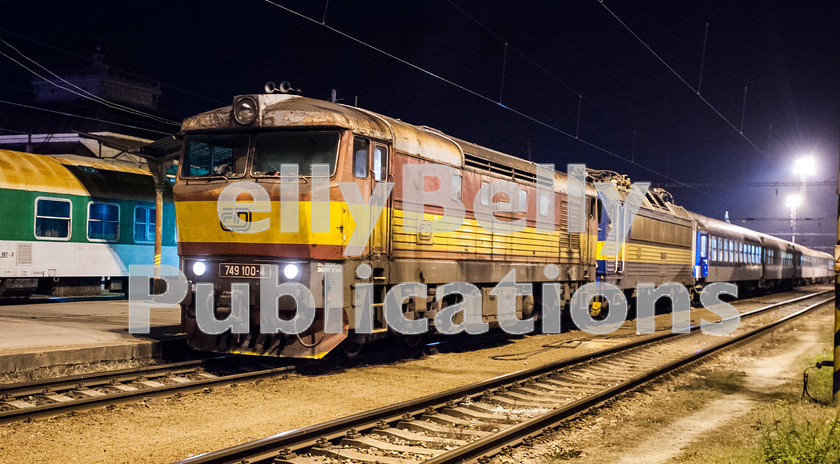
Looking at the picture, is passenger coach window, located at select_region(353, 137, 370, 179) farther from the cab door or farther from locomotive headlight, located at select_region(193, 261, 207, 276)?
the cab door

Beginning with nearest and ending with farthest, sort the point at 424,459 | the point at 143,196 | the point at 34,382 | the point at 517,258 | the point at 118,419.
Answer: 1. the point at 424,459
2. the point at 118,419
3. the point at 34,382
4. the point at 517,258
5. the point at 143,196

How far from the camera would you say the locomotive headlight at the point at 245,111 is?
10.5 m

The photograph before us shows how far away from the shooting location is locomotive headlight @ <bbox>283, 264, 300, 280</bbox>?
33.0 ft

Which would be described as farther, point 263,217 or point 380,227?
point 380,227

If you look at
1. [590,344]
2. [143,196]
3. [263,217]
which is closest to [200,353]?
[263,217]

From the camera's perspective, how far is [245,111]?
1059cm

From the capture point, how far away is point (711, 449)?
7258 mm

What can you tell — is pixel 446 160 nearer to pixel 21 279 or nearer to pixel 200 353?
pixel 200 353

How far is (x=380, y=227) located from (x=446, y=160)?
2.33m

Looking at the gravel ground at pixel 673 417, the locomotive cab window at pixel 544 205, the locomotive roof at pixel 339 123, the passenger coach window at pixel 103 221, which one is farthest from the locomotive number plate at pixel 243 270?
the passenger coach window at pixel 103 221

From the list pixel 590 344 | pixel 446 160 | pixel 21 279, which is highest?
pixel 446 160

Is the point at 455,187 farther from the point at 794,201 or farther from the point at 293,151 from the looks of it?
the point at 794,201

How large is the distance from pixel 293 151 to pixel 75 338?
14.9 ft

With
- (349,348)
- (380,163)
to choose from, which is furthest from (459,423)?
(380,163)
